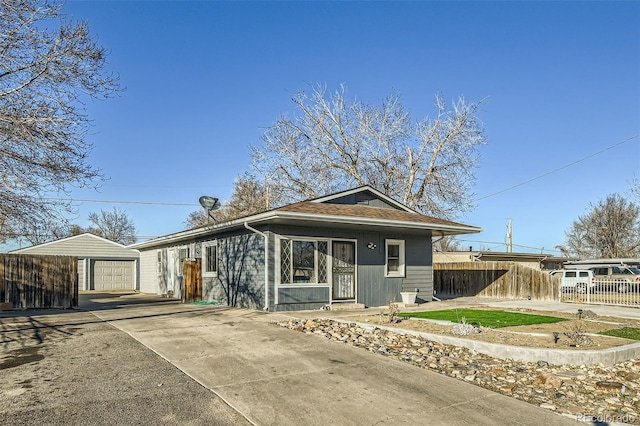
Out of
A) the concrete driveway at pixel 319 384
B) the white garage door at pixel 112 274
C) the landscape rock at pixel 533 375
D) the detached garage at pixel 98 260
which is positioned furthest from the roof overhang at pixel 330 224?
the white garage door at pixel 112 274

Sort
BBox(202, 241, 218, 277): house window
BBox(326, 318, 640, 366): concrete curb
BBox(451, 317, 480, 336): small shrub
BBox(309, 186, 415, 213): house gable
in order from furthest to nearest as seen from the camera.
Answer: BBox(202, 241, 218, 277): house window < BBox(309, 186, 415, 213): house gable < BBox(451, 317, 480, 336): small shrub < BBox(326, 318, 640, 366): concrete curb

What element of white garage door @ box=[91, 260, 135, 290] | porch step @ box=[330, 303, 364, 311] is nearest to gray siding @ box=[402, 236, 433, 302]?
porch step @ box=[330, 303, 364, 311]

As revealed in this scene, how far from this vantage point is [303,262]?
13.5 meters

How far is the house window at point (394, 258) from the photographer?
15.5 m

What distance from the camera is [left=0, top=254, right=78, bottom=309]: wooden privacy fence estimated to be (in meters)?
13.5

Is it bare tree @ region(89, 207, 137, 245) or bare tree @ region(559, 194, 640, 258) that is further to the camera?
bare tree @ region(89, 207, 137, 245)

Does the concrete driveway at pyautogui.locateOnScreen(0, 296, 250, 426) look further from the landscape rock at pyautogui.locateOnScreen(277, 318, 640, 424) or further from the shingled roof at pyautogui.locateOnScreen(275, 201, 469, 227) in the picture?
the shingled roof at pyautogui.locateOnScreen(275, 201, 469, 227)

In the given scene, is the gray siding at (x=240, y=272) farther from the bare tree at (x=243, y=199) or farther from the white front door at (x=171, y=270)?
the bare tree at (x=243, y=199)

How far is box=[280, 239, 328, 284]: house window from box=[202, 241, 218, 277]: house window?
415cm

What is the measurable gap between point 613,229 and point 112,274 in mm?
40504

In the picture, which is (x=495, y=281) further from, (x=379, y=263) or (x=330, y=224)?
(x=330, y=224)

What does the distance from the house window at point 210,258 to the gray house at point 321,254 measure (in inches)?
1.5

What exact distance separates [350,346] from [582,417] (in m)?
3.90

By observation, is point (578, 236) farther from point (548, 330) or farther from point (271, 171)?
point (548, 330)
